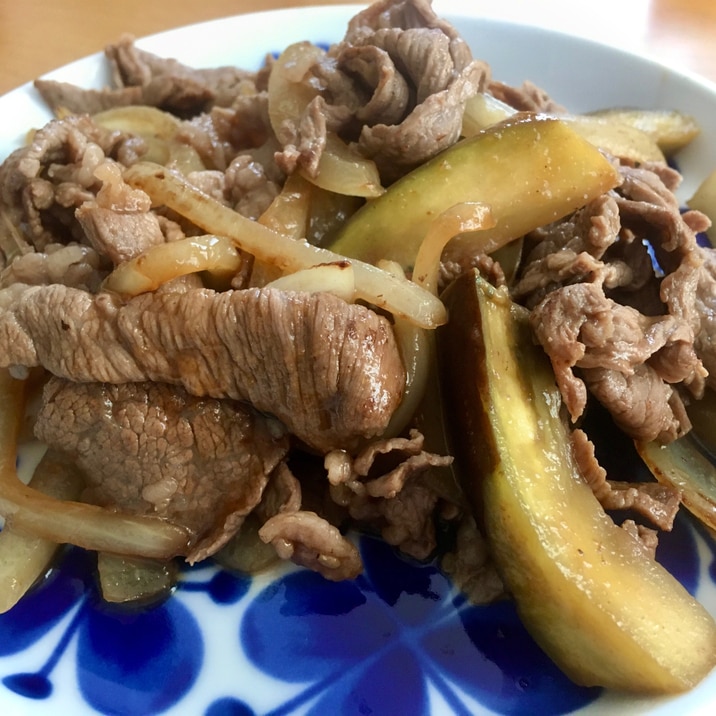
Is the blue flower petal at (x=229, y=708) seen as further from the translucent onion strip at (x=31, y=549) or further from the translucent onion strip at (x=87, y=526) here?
the translucent onion strip at (x=31, y=549)

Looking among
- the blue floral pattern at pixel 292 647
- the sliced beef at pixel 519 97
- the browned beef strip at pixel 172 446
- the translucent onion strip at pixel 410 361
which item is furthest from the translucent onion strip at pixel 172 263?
the sliced beef at pixel 519 97

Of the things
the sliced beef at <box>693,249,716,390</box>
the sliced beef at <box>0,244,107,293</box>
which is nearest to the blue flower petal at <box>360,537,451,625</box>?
the sliced beef at <box>693,249,716,390</box>

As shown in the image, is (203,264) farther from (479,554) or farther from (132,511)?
(479,554)

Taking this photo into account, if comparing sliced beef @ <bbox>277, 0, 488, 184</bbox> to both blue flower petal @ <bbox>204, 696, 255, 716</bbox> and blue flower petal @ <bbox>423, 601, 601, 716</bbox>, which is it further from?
blue flower petal @ <bbox>204, 696, 255, 716</bbox>

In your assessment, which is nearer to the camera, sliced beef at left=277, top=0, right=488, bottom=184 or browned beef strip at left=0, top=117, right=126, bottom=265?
sliced beef at left=277, top=0, right=488, bottom=184

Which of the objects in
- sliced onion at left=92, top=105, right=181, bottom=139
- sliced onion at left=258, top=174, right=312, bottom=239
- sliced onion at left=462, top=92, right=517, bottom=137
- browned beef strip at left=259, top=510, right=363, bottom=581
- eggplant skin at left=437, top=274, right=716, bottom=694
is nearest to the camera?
eggplant skin at left=437, top=274, right=716, bottom=694

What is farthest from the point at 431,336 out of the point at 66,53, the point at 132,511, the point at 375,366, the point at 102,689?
the point at 66,53

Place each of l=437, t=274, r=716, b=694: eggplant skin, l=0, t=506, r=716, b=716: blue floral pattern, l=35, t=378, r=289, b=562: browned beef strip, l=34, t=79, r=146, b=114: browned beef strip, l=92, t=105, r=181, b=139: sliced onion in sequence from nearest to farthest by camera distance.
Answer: l=437, t=274, r=716, b=694: eggplant skin
l=0, t=506, r=716, b=716: blue floral pattern
l=35, t=378, r=289, b=562: browned beef strip
l=92, t=105, r=181, b=139: sliced onion
l=34, t=79, r=146, b=114: browned beef strip
